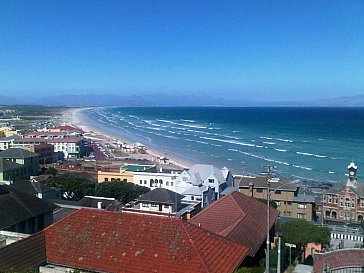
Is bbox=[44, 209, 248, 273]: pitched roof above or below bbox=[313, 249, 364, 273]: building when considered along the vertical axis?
above

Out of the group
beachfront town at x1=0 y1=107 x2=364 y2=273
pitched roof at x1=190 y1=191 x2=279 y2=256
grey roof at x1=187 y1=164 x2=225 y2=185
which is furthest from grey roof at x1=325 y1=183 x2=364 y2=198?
pitched roof at x1=190 y1=191 x2=279 y2=256

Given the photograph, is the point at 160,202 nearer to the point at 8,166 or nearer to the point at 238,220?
the point at 238,220

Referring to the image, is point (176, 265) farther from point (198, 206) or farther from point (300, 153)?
point (300, 153)

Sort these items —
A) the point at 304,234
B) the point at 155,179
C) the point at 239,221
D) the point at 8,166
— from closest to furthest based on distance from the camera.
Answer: the point at 239,221 < the point at 304,234 < the point at 155,179 < the point at 8,166

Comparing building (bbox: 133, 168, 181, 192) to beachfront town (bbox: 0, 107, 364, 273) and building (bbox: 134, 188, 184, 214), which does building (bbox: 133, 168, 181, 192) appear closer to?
beachfront town (bbox: 0, 107, 364, 273)

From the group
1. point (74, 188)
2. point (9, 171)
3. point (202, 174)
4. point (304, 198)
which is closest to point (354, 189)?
point (304, 198)
